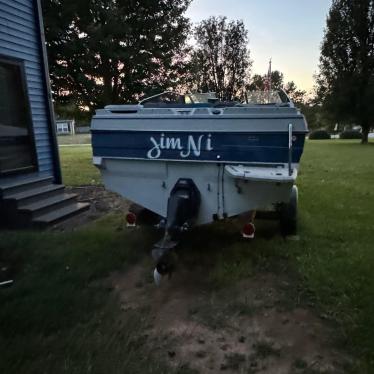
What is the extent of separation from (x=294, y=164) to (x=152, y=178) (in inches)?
58.7

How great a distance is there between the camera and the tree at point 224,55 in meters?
23.4

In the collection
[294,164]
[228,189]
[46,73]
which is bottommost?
[228,189]

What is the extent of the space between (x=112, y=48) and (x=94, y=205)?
693cm

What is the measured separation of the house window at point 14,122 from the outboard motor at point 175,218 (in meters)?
3.34

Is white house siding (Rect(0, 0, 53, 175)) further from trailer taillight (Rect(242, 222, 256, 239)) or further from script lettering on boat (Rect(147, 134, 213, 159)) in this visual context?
trailer taillight (Rect(242, 222, 256, 239))

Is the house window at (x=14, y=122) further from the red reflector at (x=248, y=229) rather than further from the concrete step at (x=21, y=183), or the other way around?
the red reflector at (x=248, y=229)

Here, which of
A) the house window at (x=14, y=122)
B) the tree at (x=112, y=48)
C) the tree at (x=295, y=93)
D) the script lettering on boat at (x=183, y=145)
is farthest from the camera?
the tree at (x=295, y=93)

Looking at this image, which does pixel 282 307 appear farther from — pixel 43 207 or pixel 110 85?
pixel 110 85

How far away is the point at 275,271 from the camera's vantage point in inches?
156

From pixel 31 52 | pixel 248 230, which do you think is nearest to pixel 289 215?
pixel 248 230

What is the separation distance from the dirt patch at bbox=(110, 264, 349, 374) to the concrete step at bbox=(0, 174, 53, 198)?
2.74 metres

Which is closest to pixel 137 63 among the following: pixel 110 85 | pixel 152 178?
pixel 110 85

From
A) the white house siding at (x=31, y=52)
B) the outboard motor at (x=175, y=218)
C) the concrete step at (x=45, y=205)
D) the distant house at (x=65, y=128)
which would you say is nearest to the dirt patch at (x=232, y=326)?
the outboard motor at (x=175, y=218)

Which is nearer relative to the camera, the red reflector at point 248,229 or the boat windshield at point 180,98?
the red reflector at point 248,229
